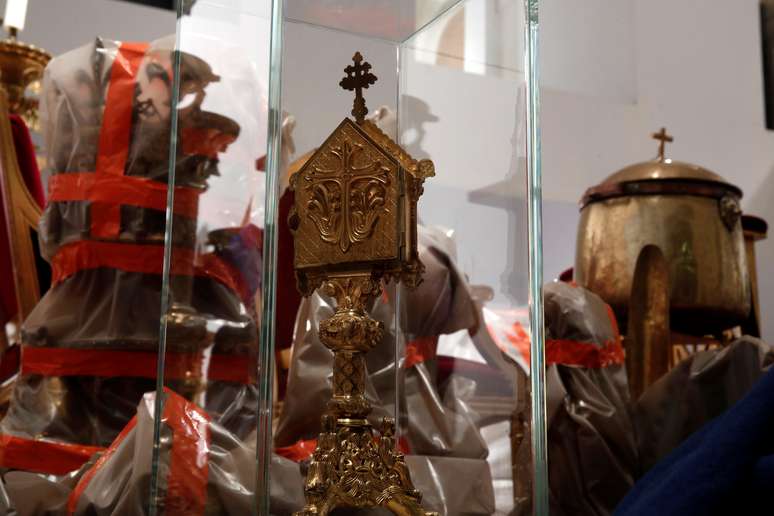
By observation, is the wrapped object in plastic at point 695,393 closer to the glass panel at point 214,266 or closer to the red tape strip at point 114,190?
the glass panel at point 214,266

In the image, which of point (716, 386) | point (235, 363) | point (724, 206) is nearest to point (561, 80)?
point (724, 206)

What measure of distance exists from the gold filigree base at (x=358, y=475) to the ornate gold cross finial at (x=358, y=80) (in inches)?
9.2

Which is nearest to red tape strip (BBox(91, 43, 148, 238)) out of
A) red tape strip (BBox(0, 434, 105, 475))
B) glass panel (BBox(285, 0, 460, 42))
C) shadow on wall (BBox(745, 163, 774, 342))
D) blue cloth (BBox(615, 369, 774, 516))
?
red tape strip (BBox(0, 434, 105, 475))

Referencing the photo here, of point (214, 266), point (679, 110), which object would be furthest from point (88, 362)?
point (679, 110)

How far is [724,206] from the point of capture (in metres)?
1.79

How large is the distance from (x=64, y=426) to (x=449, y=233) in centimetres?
61

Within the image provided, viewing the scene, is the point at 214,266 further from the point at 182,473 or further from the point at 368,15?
the point at 368,15

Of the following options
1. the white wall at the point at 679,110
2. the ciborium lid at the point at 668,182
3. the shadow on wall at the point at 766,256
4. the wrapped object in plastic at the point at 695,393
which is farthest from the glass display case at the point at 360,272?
the shadow on wall at the point at 766,256

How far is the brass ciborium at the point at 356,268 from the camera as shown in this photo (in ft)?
2.28

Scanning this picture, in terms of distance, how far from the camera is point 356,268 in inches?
28.2

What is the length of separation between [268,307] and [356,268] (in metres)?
0.08

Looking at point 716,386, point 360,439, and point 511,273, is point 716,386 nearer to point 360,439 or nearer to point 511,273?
point 511,273

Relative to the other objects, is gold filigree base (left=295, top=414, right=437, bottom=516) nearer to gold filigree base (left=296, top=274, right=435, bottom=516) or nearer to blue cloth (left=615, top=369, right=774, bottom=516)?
gold filigree base (left=296, top=274, right=435, bottom=516)

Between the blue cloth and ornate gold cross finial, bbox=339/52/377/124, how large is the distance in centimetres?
35
